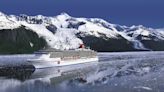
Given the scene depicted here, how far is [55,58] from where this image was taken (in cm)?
11850

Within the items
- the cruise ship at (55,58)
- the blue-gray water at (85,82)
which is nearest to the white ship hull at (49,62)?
the cruise ship at (55,58)

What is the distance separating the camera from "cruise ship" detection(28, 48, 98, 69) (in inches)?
4331

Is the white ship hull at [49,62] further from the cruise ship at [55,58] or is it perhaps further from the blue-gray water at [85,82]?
the blue-gray water at [85,82]

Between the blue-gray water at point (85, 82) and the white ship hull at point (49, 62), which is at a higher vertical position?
the white ship hull at point (49, 62)

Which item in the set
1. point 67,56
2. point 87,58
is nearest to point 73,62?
point 67,56

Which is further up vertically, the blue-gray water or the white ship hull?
the white ship hull

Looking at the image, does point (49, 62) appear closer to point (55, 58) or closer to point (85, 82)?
point (55, 58)

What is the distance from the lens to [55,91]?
166 feet

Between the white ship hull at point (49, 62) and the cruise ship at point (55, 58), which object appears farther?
the cruise ship at point (55, 58)

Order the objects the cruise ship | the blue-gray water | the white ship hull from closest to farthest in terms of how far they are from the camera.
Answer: the blue-gray water → the white ship hull → the cruise ship

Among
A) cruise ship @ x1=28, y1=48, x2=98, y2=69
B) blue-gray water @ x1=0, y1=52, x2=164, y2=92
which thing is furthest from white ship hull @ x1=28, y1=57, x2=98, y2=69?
blue-gray water @ x1=0, y1=52, x2=164, y2=92

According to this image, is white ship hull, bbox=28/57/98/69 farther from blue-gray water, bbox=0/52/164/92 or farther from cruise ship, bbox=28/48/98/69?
blue-gray water, bbox=0/52/164/92

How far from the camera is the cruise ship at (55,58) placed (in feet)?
361

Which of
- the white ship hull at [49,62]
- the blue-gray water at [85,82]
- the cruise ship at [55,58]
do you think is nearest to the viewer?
the blue-gray water at [85,82]
